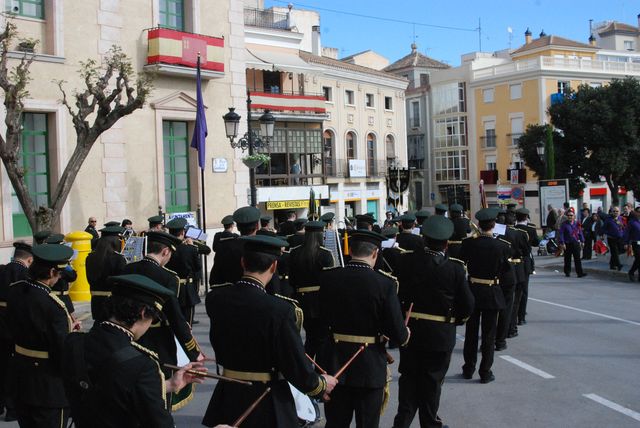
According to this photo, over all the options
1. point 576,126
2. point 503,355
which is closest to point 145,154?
point 503,355

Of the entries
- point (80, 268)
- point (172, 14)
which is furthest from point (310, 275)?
point (172, 14)

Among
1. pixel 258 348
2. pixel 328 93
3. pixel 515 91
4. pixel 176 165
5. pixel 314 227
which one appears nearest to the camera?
pixel 258 348

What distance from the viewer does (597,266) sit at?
69.9 feet

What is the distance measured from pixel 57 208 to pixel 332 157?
31.4 metres

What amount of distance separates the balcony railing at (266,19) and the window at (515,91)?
815 inches

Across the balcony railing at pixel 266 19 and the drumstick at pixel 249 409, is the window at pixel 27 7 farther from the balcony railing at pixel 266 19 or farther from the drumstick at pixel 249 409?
the balcony railing at pixel 266 19

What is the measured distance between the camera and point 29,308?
5.39 m

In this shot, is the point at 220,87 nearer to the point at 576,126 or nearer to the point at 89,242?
the point at 89,242

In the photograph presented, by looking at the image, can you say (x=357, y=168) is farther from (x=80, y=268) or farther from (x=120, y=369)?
(x=120, y=369)

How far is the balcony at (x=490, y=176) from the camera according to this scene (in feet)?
191

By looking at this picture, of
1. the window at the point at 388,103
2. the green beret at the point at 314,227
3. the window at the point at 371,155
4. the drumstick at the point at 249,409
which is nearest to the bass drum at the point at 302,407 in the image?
the drumstick at the point at 249,409

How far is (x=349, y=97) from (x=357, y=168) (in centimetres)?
498

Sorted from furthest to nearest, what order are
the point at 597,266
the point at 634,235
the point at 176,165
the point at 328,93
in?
the point at 328,93 < the point at 176,165 < the point at 597,266 < the point at 634,235

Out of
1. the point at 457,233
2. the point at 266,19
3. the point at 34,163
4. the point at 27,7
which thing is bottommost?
the point at 457,233
